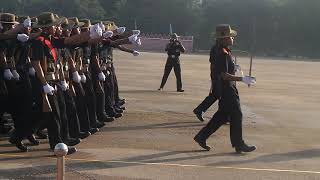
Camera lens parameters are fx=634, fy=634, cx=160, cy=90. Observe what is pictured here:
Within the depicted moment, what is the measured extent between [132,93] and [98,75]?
7.72 m

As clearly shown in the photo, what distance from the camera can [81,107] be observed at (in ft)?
34.7

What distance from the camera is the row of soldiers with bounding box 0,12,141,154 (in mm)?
9032

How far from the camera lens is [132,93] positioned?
62.2 feet

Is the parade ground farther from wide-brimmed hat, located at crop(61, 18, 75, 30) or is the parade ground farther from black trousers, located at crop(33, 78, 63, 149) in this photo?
wide-brimmed hat, located at crop(61, 18, 75, 30)

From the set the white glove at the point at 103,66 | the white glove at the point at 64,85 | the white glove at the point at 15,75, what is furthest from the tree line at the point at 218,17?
the white glove at the point at 64,85

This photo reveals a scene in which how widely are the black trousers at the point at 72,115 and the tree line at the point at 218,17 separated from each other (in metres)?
60.5

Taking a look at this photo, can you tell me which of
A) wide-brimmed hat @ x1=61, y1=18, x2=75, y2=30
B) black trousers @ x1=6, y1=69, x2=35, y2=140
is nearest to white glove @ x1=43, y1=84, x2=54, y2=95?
black trousers @ x1=6, y1=69, x2=35, y2=140

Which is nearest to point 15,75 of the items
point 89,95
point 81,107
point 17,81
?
point 17,81

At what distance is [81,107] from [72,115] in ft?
1.97

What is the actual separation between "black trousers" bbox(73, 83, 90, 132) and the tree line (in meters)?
59.9

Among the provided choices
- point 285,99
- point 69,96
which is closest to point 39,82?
point 69,96

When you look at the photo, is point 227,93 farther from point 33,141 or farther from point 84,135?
point 33,141

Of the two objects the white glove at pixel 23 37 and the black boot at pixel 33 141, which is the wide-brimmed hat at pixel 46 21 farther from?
the black boot at pixel 33 141

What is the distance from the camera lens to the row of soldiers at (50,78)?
29.6 ft
